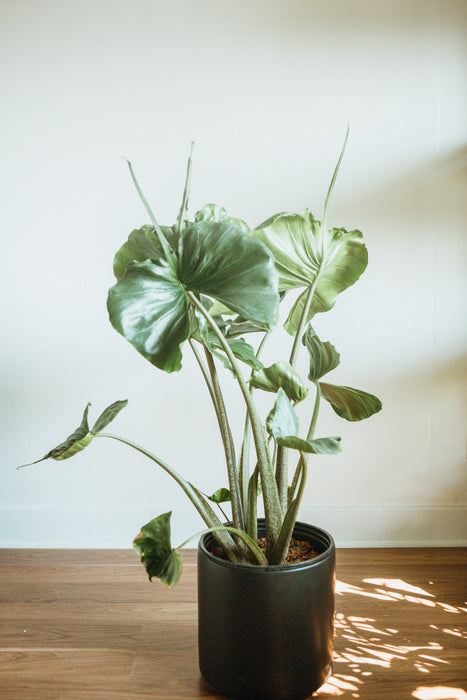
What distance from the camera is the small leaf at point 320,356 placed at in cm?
124

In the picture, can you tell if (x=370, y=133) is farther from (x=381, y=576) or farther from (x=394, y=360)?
(x=381, y=576)

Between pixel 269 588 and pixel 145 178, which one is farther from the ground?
pixel 145 178

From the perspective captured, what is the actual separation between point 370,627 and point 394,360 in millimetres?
816

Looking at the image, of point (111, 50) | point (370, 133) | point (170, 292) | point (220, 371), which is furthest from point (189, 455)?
point (111, 50)

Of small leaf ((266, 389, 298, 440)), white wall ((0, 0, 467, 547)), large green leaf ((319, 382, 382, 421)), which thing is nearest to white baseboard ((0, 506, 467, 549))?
white wall ((0, 0, 467, 547))

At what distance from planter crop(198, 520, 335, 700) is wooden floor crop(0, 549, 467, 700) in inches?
4.1

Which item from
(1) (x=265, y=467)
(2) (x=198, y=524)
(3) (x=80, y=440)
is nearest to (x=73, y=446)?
(3) (x=80, y=440)

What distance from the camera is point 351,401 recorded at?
1.22 meters

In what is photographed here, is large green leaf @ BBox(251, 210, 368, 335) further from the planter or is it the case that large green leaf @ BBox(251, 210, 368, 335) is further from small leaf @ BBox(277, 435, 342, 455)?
the planter

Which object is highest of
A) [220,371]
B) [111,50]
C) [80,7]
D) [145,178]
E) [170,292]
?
[80,7]

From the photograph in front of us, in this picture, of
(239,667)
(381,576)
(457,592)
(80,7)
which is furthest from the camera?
(80,7)

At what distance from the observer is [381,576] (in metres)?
1.67

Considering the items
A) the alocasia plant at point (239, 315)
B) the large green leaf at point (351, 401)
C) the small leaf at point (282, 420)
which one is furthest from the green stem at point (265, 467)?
the large green leaf at point (351, 401)

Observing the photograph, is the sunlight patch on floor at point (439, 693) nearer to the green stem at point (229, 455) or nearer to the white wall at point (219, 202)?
the green stem at point (229, 455)
